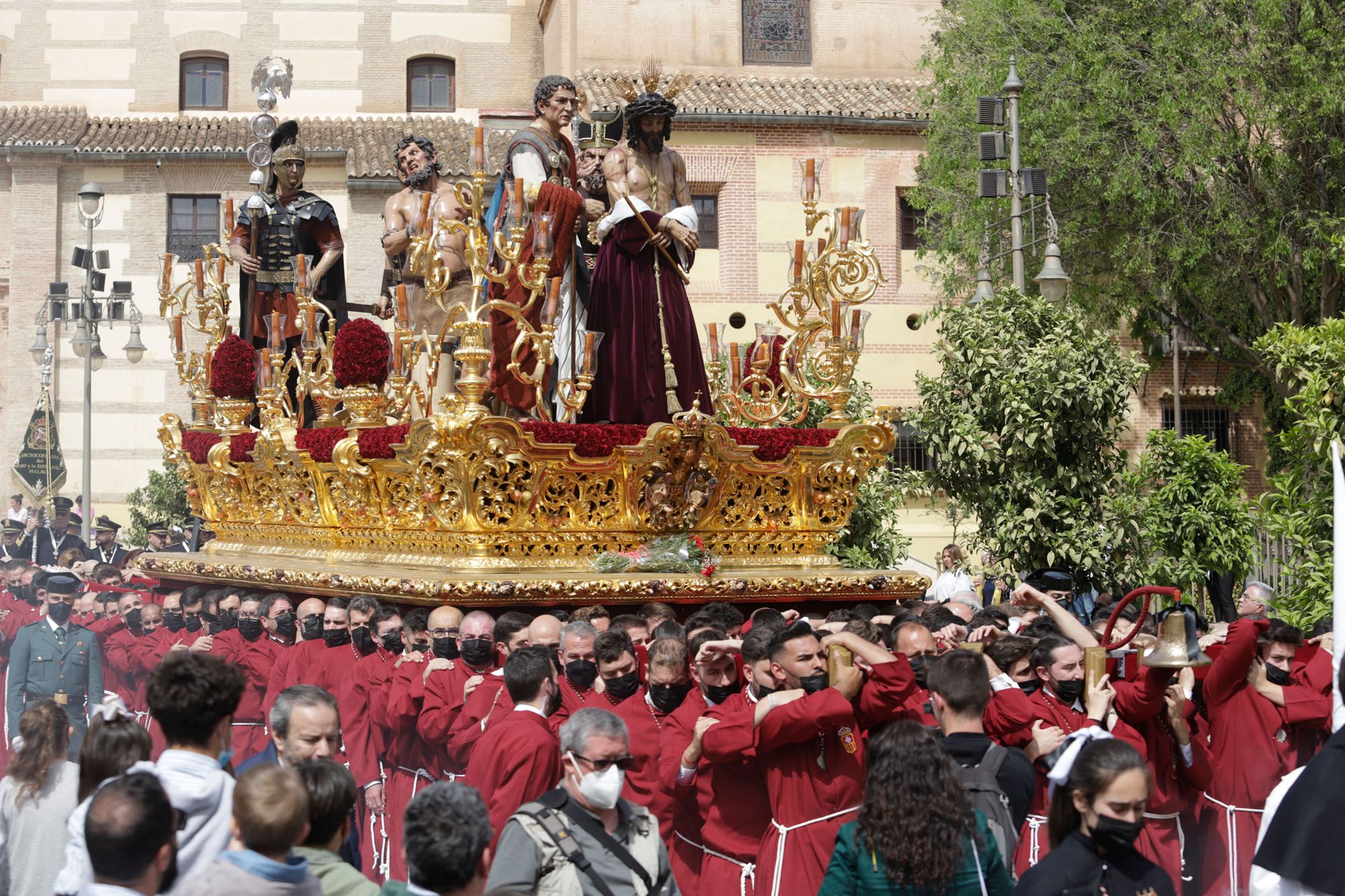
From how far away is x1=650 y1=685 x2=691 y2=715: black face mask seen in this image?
639 cm

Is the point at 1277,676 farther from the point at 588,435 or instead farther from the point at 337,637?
the point at 337,637

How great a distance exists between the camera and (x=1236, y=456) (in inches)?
1150

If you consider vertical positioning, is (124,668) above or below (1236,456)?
below

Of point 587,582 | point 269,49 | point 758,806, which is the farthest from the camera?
point 269,49

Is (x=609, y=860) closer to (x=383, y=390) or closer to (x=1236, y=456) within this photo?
(x=383, y=390)

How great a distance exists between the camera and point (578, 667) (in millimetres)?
6875

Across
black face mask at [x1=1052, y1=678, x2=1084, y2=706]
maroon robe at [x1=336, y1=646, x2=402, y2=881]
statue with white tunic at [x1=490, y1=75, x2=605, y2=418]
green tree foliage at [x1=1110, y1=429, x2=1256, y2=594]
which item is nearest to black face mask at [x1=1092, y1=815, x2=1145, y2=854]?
black face mask at [x1=1052, y1=678, x2=1084, y2=706]

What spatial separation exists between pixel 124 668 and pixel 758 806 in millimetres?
7233

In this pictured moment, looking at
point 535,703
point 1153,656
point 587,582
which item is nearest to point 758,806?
point 535,703

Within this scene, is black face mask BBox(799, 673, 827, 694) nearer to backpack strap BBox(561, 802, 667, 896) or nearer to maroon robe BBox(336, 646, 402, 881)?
backpack strap BBox(561, 802, 667, 896)

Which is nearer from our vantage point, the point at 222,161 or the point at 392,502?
the point at 392,502

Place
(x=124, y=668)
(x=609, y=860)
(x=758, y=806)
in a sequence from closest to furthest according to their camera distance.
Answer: (x=609, y=860) → (x=758, y=806) → (x=124, y=668)

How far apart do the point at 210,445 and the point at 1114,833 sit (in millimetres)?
9520

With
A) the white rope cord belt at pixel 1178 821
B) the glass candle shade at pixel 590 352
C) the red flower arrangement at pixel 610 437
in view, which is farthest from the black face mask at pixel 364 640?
the white rope cord belt at pixel 1178 821
